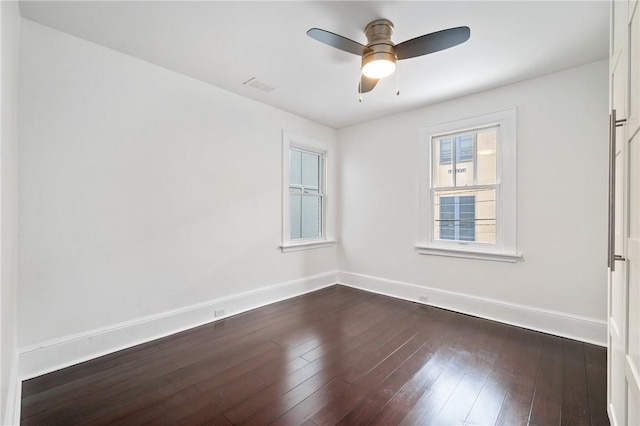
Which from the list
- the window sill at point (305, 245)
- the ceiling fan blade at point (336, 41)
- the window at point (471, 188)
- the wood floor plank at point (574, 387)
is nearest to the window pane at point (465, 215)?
the window at point (471, 188)

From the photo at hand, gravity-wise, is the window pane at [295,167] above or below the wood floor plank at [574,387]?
above

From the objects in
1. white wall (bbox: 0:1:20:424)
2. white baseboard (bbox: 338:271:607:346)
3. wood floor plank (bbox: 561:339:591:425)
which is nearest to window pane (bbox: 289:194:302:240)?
white baseboard (bbox: 338:271:607:346)

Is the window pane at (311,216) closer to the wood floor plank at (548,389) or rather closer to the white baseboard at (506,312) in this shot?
the white baseboard at (506,312)

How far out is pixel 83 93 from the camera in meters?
2.29

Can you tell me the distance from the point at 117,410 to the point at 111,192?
5.41 feet

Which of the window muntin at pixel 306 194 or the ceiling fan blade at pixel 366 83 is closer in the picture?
the ceiling fan blade at pixel 366 83

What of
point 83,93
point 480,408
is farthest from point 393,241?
point 83,93

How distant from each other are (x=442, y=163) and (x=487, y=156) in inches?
20.9

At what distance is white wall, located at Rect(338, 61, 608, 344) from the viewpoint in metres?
2.62

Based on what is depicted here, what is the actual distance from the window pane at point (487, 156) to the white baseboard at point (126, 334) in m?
2.92

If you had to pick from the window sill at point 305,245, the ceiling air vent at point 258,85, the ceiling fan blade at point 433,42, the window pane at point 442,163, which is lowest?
the window sill at point 305,245

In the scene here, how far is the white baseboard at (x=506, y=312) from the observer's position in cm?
264

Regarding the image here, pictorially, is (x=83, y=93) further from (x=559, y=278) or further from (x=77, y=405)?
(x=559, y=278)

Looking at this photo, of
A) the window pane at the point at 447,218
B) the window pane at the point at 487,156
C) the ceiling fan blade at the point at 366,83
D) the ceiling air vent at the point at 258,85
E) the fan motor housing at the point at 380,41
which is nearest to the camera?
the fan motor housing at the point at 380,41
